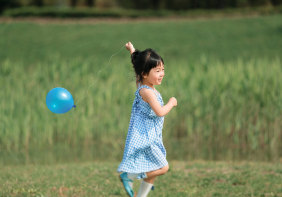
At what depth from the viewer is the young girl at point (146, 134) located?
3584 mm

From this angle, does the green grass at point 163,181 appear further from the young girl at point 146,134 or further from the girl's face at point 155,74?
the girl's face at point 155,74

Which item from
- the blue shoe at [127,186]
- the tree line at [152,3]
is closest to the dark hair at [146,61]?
the blue shoe at [127,186]

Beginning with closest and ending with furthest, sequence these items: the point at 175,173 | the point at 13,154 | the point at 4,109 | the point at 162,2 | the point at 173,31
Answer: the point at 175,173
the point at 13,154
the point at 4,109
the point at 173,31
the point at 162,2

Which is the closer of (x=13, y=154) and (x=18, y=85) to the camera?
(x=13, y=154)

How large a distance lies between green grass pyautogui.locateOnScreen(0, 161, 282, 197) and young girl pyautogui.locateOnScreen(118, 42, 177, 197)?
105cm

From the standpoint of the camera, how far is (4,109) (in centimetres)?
760

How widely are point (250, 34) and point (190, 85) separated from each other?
15181 millimetres

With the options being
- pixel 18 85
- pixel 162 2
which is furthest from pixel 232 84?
pixel 162 2

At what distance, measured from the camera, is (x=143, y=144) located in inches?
141

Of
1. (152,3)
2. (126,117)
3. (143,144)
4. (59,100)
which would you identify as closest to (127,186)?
(143,144)

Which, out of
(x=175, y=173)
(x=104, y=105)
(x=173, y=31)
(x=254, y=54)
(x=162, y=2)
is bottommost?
(x=175, y=173)

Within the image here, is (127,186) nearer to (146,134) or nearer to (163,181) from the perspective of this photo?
(146,134)

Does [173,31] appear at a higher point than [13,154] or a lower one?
higher

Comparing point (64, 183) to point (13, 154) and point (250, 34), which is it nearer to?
point (13, 154)
